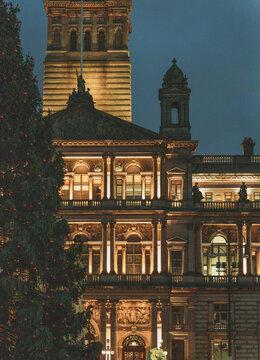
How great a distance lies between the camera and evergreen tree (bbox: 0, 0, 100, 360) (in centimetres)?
2906

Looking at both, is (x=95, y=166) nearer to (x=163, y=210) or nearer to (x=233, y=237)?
(x=163, y=210)

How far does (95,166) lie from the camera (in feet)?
211

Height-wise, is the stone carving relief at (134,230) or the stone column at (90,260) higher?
the stone carving relief at (134,230)

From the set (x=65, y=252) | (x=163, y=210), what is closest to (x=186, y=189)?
(x=163, y=210)

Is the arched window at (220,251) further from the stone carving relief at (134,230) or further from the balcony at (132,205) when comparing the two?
the stone carving relief at (134,230)

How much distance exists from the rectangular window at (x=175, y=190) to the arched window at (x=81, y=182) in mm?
7186

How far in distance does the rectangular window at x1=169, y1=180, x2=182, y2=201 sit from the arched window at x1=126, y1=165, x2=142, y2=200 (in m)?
2.72

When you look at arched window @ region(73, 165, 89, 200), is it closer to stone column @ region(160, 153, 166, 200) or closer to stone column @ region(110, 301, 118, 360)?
stone column @ region(160, 153, 166, 200)

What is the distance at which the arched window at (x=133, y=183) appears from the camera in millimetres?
64312

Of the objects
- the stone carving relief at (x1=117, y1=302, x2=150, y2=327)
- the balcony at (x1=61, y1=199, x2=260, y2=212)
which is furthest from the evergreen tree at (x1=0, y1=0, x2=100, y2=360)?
the balcony at (x1=61, y1=199, x2=260, y2=212)

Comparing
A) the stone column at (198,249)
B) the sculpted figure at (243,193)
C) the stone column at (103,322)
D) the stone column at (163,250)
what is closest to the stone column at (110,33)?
the sculpted figure at (243,193)

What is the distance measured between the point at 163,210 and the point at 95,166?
23.2ft

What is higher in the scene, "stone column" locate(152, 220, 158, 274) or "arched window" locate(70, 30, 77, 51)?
"arched window" locate(70, 30, 77, 51)

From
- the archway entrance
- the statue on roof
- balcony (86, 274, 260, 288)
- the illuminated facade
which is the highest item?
the illuminated facade
